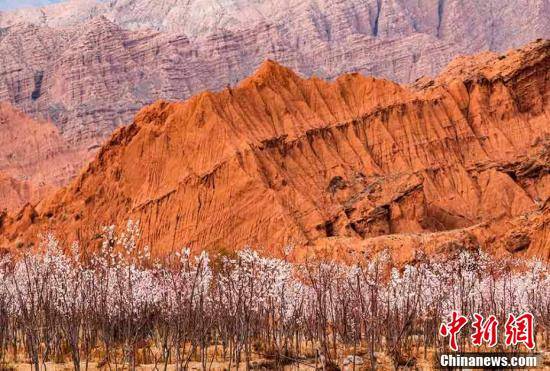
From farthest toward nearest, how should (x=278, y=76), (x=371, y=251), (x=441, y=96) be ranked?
(x=441, y=96) < (x=278, y=76) < (x=371, y=251)

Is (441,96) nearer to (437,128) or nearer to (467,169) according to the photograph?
(437,128)

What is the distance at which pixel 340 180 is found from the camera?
101 m

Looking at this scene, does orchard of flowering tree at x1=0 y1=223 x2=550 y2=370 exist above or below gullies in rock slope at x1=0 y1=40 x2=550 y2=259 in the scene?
below

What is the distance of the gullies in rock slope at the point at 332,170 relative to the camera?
88500 mm

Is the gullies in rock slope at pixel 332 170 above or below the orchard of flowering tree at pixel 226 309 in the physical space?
above

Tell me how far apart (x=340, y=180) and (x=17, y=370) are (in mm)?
68221

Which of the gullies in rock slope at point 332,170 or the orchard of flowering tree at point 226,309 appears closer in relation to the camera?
the orchard of flowering tree at point 226,309

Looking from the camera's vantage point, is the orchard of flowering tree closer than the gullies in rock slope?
Yes

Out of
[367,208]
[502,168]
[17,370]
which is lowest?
[17,370]

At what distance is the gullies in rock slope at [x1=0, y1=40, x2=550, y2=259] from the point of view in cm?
8850

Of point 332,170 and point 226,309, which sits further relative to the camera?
point 332,170

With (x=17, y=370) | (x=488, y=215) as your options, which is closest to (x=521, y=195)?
(x=488, y=215)

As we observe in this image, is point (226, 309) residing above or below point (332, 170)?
below

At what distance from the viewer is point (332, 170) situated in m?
104
